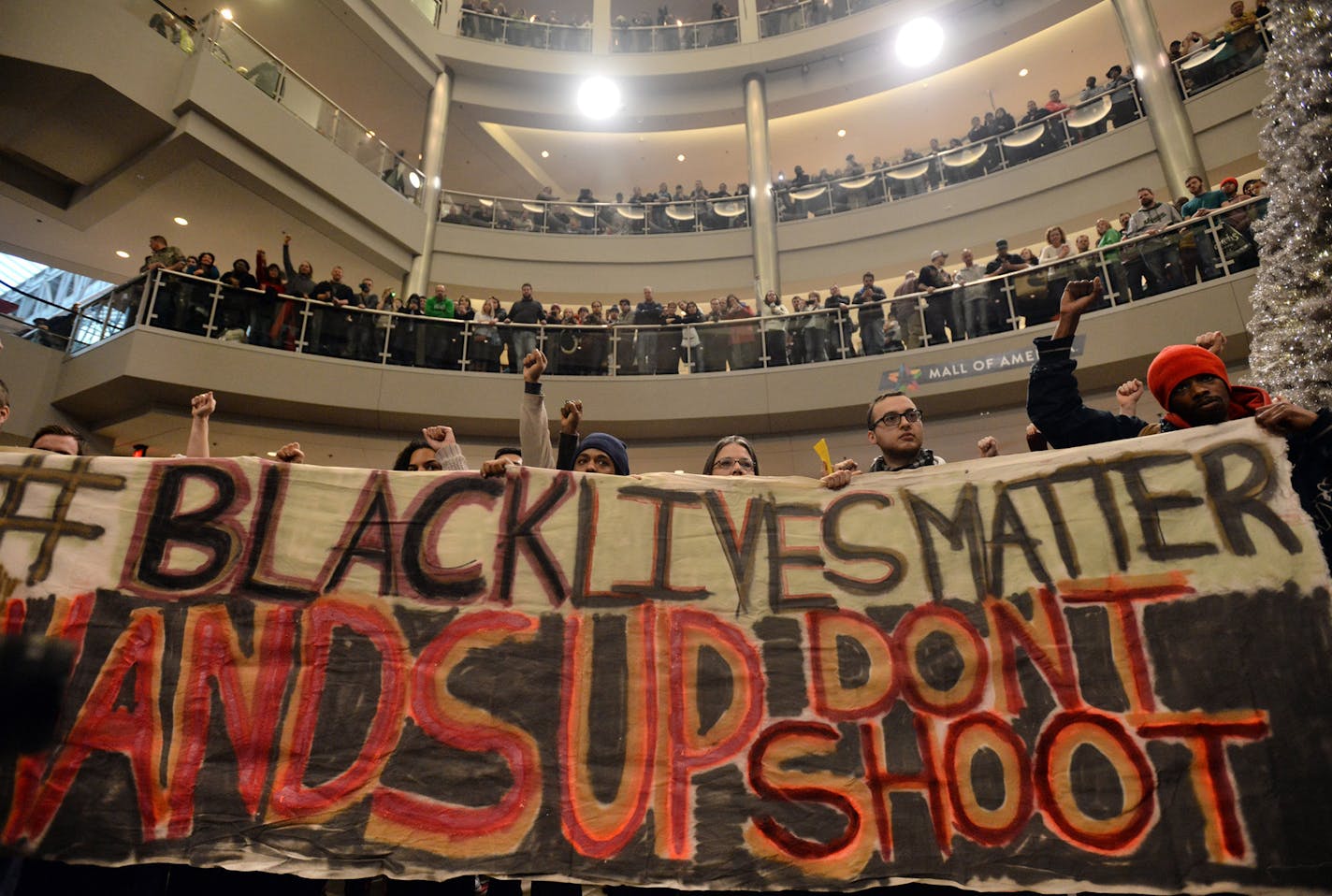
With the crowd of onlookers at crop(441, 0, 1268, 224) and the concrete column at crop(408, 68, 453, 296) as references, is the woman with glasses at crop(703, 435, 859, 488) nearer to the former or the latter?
the crowd of onlookers at crop(441, 0, 1268, 224)

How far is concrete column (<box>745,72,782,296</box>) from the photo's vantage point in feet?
47.7

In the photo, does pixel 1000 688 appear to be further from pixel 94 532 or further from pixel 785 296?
pixel 785 296

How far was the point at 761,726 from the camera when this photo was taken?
88.3 inches

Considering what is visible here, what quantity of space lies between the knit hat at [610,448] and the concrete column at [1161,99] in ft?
40.0

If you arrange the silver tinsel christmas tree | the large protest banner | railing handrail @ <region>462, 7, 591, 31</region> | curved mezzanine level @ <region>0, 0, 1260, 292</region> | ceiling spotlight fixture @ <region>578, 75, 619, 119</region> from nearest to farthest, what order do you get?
1. the large protest banner
2. the silver tinsel christmas tree
3. curved mezzanine level @ <region>0, 0, 1260, 292</region>
4. ceiling spotlight fixture @ <region>578, 75, 619, 119</region>
5. railing handrail @ <region>462, 7, 591, 31</region>

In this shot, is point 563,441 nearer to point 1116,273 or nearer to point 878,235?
point 1116,273

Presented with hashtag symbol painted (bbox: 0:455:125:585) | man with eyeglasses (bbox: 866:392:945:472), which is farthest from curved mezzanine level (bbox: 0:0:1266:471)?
hashtag symbol painted (bbox: 0:455:125:585)

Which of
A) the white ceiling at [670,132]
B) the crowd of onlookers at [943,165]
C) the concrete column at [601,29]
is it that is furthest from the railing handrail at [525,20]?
the crowd of onlookers at [943,165]

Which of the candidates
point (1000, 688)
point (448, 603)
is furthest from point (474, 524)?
point (1000, 688)

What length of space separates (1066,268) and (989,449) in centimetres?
665

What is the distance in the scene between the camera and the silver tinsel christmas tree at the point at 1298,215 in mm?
2895

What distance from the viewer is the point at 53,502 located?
246cm

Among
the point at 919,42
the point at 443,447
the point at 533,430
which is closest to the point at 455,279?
the point at 919,42

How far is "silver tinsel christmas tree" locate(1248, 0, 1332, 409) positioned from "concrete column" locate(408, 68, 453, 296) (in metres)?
13.4
